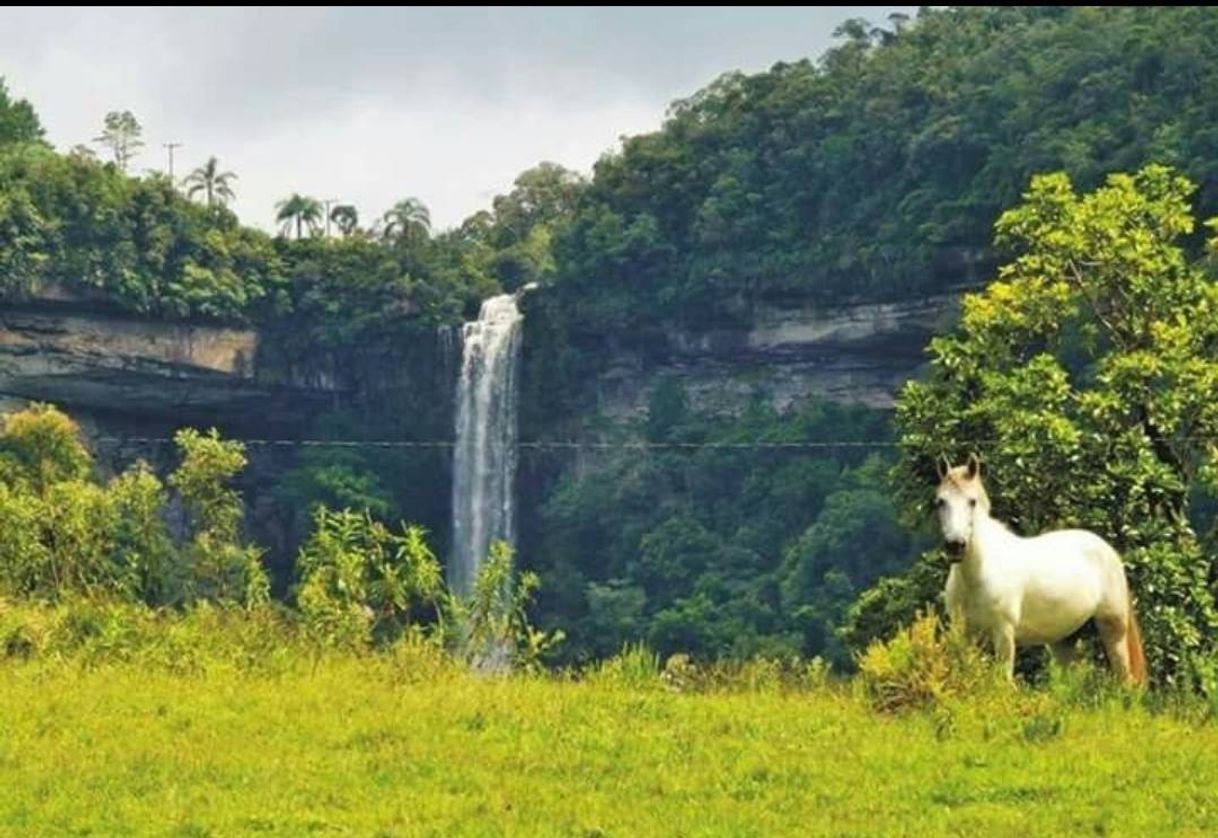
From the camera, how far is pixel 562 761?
7.99 metres

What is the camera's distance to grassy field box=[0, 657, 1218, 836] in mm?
7141

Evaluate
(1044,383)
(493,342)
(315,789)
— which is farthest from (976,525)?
(493,342)

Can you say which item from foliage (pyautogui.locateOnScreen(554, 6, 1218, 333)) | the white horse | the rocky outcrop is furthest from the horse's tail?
the rocky outcrop

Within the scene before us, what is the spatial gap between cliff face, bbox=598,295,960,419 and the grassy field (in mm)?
42213

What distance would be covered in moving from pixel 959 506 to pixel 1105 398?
6051mm

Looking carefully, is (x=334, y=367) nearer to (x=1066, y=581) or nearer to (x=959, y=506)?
(x=1066, y=581)

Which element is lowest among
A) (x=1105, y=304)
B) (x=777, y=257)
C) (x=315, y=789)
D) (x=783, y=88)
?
(x=315, y=789)

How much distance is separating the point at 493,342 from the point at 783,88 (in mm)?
11731

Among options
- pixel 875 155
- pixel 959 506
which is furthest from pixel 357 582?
pixel 875 155

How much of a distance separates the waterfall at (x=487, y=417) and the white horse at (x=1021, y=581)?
47.0 m

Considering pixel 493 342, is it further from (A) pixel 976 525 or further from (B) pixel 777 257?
(A) pixel 976 525

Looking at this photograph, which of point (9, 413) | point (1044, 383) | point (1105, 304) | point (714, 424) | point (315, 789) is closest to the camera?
point (315, 789)

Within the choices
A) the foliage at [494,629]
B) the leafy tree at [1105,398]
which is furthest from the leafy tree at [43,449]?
the foliage at [494,629]

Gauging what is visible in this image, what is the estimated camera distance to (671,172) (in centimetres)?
5856
